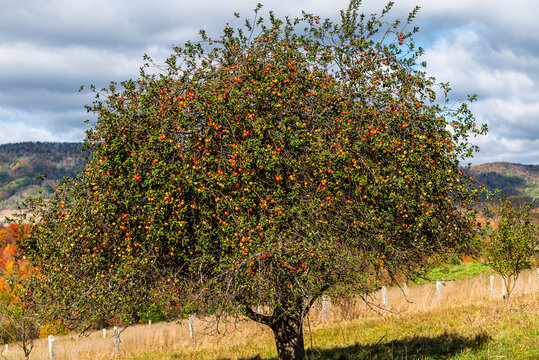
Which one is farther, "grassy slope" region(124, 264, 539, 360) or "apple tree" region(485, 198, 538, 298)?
"apple tree" region(485, 198, 538, 298)

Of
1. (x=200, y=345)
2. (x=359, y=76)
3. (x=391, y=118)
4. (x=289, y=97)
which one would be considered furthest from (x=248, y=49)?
(x=200, y=345)

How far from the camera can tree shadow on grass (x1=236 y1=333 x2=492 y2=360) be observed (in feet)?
47.5

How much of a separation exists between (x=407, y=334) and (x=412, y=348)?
9.82ft

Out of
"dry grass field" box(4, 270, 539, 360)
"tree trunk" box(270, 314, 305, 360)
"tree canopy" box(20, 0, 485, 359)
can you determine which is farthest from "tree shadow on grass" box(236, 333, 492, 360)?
"tree canopy" box(20, 0, 485, 359)

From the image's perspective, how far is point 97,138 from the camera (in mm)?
10633

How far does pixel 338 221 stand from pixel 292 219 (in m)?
0.97

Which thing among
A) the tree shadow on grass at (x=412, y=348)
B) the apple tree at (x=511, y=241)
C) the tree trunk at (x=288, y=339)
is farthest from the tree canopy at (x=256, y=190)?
the apple tree at (x=511, y=241)

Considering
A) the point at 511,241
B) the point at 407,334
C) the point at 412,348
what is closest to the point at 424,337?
the point at 407,334

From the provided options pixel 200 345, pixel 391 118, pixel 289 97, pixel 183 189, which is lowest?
pixel 200 345

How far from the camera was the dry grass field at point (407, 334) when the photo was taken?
14812mm

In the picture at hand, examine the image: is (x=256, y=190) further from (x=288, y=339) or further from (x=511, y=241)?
(x=511, y=241)

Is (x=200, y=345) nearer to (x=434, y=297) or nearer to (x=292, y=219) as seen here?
(x=434, y=297)

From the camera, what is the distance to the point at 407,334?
18359 millimetres

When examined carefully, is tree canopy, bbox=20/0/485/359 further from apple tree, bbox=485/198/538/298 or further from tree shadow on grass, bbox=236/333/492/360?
apple tree, bbox=485/198/538/298
